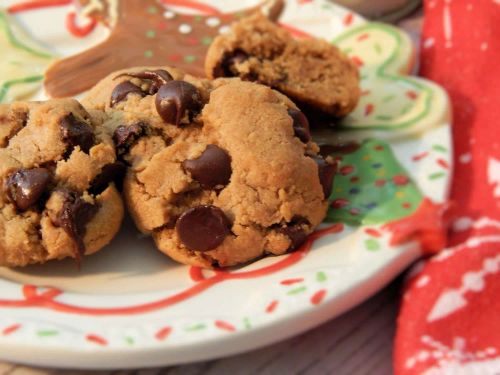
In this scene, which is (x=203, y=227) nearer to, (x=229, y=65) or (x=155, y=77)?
(x=155, y=77)

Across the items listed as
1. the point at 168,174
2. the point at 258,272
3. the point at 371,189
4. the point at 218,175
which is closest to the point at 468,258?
the point at 371,189

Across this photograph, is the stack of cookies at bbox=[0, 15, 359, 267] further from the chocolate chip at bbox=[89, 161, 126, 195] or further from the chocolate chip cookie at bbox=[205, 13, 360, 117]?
the chocolate chip cookie at bbox=[205, 13, 360, 117]

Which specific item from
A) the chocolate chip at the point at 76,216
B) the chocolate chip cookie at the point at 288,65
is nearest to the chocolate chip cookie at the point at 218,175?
the chocolate chip at the point at 76,216

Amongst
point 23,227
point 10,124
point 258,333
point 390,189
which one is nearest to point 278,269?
point 258,333

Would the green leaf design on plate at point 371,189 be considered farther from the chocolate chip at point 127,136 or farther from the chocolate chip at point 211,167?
the chocolate chip at point 127,136

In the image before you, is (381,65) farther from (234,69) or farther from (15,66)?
(15,66)

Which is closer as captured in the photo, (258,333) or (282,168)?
(258,333)

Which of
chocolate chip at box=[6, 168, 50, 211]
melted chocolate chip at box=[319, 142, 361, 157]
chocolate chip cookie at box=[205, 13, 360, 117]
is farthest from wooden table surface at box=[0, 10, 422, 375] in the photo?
chocolate chip cookie at box=[205, 13, 360, 117]
